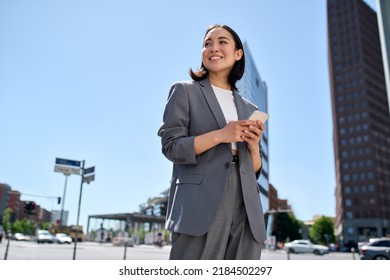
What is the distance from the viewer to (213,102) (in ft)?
4.17

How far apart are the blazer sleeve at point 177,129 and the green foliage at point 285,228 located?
67.9 metres

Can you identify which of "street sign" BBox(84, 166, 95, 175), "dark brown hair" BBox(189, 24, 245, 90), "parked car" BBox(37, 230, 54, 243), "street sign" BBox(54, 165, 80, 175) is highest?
"street sign" BBox(54, 165, 80, 175)

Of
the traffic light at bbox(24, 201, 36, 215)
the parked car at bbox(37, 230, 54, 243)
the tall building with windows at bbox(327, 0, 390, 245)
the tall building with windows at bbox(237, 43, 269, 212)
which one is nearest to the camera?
the traffic light at bbox(24, 201, 36, 215)

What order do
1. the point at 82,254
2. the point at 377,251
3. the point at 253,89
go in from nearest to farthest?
the point at 377,251 < the point at 82,254 < the point at 253,89

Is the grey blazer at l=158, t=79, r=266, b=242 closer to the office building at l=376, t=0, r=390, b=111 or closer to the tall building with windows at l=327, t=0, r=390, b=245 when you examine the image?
the office building at l=376, t=0, r=390, b=111

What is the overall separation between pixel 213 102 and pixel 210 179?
294 millimetres

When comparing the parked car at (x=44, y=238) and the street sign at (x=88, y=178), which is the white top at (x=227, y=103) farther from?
the parked car at (x=44, y=238)

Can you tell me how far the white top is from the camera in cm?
131

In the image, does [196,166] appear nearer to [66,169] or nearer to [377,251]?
[66,169]

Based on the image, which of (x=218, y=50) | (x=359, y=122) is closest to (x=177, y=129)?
(x=218, y=50)

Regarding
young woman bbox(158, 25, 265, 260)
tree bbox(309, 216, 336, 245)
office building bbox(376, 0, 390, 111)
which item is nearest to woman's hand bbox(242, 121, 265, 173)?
young woman bbox(158, 25, 265, 260)

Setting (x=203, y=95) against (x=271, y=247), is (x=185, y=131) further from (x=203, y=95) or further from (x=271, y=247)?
(x=271, y=247)

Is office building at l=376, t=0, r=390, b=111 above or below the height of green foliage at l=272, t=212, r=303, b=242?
above
